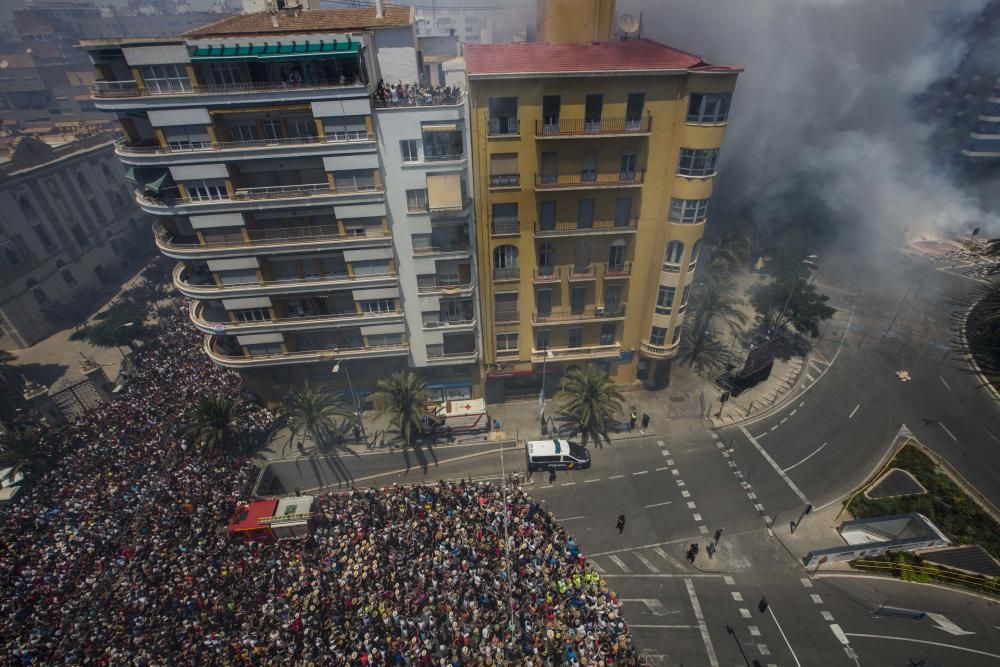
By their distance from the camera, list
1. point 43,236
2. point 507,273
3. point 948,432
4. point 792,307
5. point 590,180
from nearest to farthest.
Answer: point 590,180
point 507,273
point 948,432
point 792,307
point 43,236

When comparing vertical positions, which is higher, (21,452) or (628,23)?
(628,23)

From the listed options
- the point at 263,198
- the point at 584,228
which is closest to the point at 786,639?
the point at 584,228

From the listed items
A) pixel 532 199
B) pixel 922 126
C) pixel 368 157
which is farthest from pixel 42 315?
pixel 922 126

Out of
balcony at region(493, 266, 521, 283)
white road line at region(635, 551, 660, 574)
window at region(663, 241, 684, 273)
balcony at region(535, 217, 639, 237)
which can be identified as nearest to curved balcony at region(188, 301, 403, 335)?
balcony at region(493, 266, 521, 283)

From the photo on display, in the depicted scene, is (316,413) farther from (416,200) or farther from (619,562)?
Answer: (619,562)

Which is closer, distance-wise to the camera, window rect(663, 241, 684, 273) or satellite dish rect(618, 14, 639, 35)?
satellite dish rect(618, 14, 639, 35)

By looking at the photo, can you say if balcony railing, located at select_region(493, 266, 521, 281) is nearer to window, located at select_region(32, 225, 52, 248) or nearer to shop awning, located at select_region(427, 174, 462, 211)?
shop awning, located at select_region(427, 174, 462, 211)
